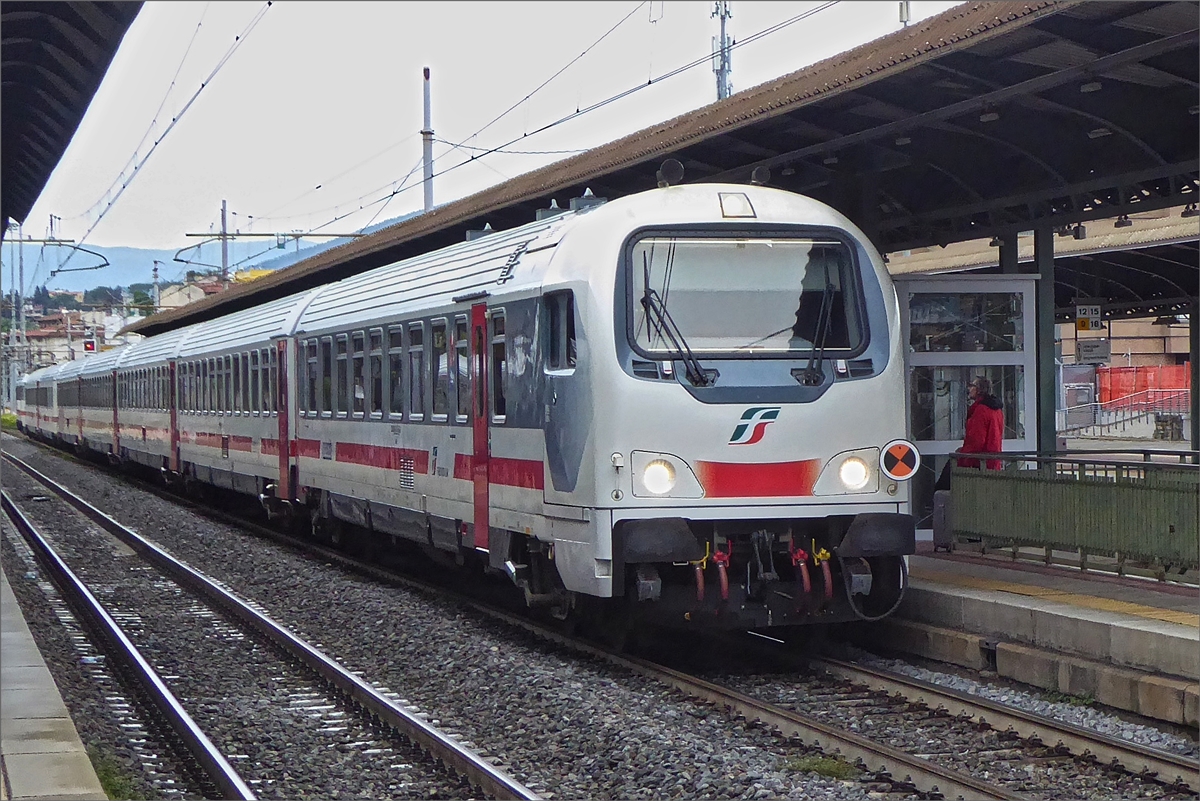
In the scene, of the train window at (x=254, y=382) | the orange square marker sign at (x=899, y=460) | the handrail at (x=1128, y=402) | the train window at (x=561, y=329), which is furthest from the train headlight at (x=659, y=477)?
the handrail at (x=1128, y=402)

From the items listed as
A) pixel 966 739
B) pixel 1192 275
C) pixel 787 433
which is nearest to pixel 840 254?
pixel 787 433

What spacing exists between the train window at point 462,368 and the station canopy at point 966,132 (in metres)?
2.12

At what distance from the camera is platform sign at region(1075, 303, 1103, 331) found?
1969cm

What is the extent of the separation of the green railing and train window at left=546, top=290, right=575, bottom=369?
4226 mm

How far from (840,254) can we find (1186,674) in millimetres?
3391

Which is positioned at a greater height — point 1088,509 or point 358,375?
point 358,375

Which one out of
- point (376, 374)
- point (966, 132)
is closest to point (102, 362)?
point (376, 374)

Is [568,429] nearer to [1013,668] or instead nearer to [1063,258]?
[1013,668]

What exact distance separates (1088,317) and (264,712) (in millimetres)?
13845

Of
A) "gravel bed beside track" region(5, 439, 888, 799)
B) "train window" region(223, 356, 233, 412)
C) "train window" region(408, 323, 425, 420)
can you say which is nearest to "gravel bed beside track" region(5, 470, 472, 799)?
"gravel bed beside track" region(5, 439, 888, 799)

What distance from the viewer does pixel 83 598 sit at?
1499cm

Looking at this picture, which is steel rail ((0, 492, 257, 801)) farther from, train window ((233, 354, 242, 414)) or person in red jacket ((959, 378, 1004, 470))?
person in red jacket ((959, 378, 1004, 470))

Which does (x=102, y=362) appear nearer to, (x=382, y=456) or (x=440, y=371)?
(x=382, y=456)

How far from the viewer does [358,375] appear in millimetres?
15133
